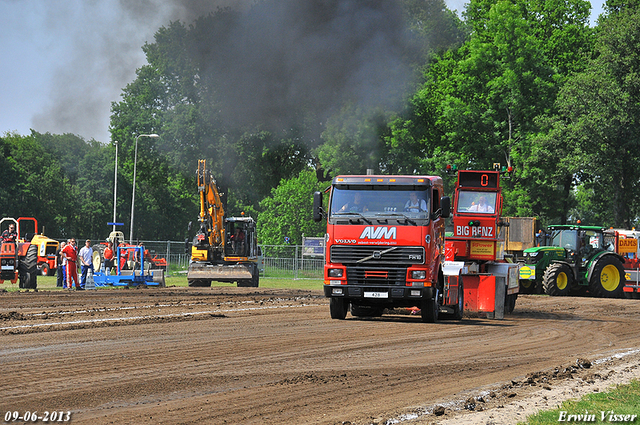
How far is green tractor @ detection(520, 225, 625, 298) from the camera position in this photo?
28109mm

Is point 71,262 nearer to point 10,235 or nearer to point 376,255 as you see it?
point 10,235

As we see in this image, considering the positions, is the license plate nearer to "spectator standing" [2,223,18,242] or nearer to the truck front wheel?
the truck front wheel

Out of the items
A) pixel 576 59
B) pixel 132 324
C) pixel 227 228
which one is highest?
pixel 576 59

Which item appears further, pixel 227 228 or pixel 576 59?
pixel 576 59

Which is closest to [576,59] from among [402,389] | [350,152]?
[350,152]

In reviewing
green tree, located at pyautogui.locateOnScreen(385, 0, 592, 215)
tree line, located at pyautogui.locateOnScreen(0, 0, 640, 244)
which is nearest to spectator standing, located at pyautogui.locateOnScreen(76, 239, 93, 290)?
tree line, located at pyautogui.locateOnScreen(0, 0, 640, 244)

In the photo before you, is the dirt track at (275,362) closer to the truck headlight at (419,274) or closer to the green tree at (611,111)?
the truck headlight at (419,274)

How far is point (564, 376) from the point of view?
9430 mm

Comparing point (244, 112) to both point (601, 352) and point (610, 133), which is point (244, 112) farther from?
point (610, 133)

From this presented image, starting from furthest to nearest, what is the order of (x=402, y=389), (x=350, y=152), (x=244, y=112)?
(x=350, y=152) < (x=244, y=112) < (x=402, y=389)

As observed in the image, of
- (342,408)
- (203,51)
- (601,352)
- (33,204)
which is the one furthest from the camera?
(33,204)

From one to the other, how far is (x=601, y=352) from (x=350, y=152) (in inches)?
1353

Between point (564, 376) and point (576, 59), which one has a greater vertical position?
point (576, 59)

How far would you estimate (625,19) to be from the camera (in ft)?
133
